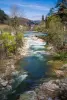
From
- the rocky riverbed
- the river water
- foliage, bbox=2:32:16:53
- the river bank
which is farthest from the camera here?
foliage, bbox=2:32:16:53

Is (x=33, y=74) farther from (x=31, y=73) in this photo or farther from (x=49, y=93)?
(x=49, y=93)

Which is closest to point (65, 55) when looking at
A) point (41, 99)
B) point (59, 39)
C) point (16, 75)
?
point (59, 39)

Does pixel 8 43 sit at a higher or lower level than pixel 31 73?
higher

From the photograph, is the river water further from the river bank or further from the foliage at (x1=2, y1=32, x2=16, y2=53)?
the foliage at (x1=2, y1=32, x2=16, y2=53)

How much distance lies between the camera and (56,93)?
45.7ft

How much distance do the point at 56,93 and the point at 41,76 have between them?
5.20m

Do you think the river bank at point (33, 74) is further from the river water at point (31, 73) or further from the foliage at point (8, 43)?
the foliage at point (8, 43)

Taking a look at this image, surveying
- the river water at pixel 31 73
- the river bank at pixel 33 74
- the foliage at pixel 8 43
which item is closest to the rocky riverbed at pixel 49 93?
the river bank at pixel 33 74

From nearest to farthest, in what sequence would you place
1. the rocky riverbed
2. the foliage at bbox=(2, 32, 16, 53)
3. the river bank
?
1. the rocky riverbed
2. the river bank
3. the foliage at bbox=(2, 32, 16, 53)

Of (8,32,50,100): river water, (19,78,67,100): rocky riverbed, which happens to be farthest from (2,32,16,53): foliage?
(19,78,67,100): rocky riverbed

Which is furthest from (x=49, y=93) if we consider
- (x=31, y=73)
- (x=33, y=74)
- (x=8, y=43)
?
(x=8, y=43)

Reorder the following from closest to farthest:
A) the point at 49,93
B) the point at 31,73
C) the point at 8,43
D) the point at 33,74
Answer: the point at 49,93 → the point at 33,74 → the point at 31,73 → the point at 8,43

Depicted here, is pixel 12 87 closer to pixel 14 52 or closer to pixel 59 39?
pixel 14 52

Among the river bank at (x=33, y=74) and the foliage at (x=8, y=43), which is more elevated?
A: the foliage at (x=8, y=43)
